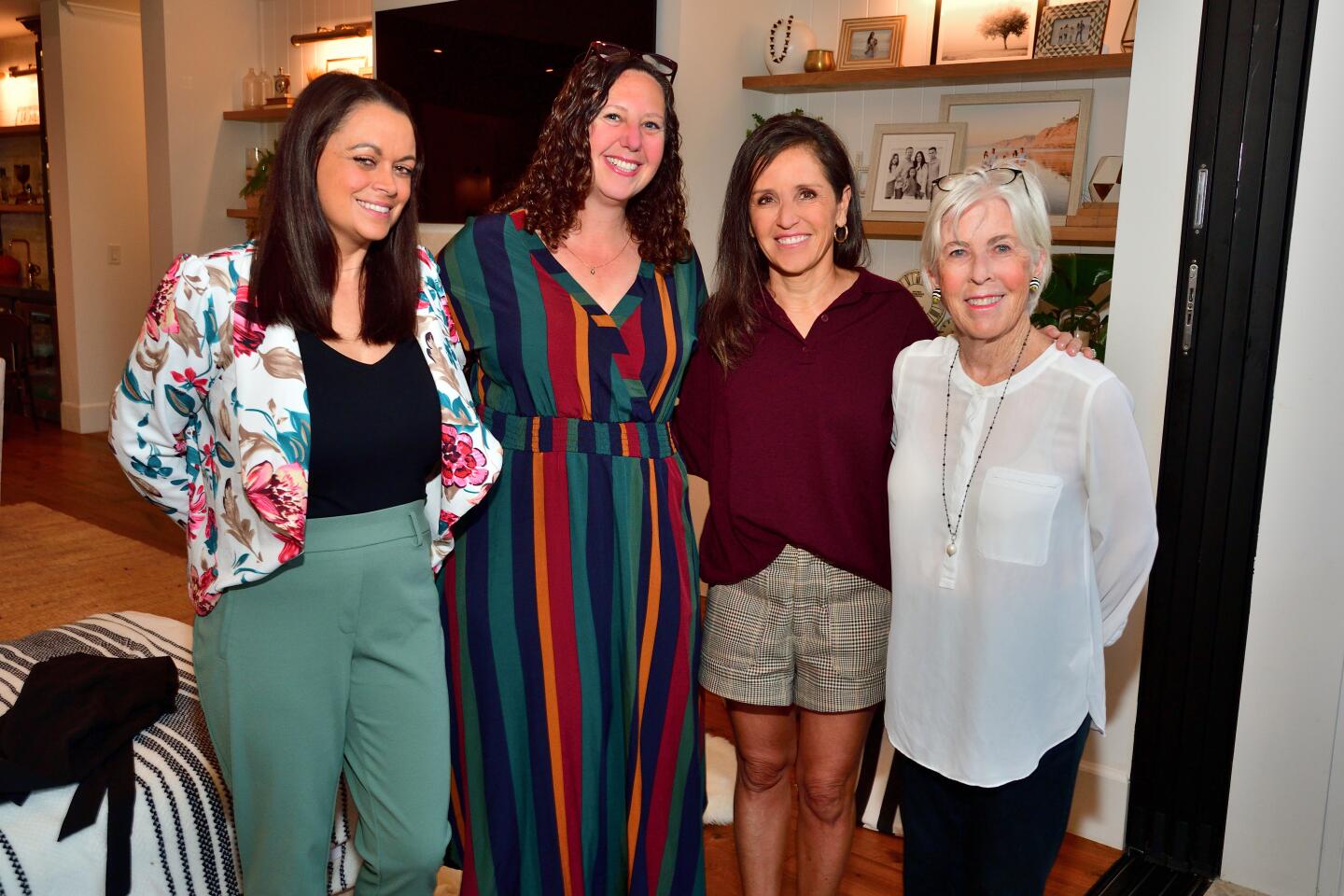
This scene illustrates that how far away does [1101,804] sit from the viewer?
2.70 meters

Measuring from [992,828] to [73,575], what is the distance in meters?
4.15

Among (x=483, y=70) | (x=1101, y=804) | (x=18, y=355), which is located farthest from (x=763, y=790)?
(x=18, y=355)

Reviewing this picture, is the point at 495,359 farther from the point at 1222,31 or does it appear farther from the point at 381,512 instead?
the point at 1222,31

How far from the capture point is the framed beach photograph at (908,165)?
13.9 ft

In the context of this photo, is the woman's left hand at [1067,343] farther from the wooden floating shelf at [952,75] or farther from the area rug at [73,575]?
the area rug at [73,575]

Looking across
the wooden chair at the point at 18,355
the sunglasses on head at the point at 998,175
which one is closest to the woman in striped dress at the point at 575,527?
the sunglasses on head at the point at 998,175

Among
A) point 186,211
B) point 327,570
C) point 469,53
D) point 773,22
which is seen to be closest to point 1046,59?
point 773,22

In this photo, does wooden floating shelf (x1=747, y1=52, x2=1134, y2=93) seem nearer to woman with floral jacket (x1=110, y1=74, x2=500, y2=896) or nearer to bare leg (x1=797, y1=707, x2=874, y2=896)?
bare leg (x1=797, y1=707, x2=874, y2=896)

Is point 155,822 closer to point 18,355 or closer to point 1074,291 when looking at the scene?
point 1074,291

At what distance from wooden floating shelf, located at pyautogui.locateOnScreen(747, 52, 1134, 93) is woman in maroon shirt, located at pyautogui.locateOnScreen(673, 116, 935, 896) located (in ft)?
7.06

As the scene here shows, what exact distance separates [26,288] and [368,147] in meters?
7.93

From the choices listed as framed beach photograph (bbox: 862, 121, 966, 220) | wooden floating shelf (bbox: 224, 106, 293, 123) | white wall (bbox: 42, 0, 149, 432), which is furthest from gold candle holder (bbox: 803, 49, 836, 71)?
white wall (bbox: 42, 0, 149, 432)

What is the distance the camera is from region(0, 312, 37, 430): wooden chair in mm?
7434

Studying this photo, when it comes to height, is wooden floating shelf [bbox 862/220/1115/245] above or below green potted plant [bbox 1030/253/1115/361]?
above
